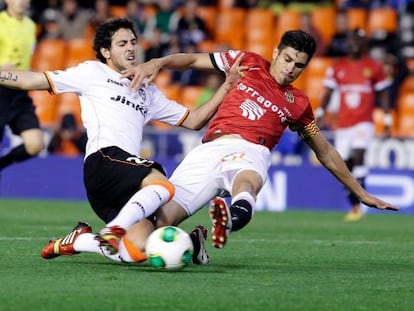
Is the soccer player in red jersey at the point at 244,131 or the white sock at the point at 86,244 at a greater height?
the soccer player in red jersey at the point at 244,131

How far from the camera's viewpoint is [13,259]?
8.46 meters

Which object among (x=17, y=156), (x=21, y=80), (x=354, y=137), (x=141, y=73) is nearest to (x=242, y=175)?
(x=141, y=73)

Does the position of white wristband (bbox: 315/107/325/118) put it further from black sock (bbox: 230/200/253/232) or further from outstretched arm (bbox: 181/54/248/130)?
black sock (bbox: 230/200/253/232)

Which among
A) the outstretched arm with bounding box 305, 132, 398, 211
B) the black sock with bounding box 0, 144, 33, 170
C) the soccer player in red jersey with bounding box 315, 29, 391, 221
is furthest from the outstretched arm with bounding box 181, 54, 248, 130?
the soccer player in red jersey with bounding box 315, 29, 391, 221

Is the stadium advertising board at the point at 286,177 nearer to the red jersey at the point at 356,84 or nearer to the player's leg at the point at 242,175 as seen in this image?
the red jersey at the point at 356,84

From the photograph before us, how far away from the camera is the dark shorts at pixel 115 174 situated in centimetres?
796

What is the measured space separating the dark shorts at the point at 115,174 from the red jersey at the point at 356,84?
812 centimetres

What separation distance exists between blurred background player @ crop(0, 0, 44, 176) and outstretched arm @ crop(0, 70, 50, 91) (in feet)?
17.1

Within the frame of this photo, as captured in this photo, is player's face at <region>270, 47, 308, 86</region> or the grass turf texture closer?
the grass turf texture

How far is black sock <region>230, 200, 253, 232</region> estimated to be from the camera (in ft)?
24.9

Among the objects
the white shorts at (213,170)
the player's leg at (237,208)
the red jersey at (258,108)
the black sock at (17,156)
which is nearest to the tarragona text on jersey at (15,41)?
the black sock at (17,156)

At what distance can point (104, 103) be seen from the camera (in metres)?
8.24

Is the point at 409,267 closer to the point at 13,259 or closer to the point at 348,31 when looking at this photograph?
the point at 13,259

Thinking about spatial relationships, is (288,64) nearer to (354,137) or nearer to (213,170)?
(213,170)
